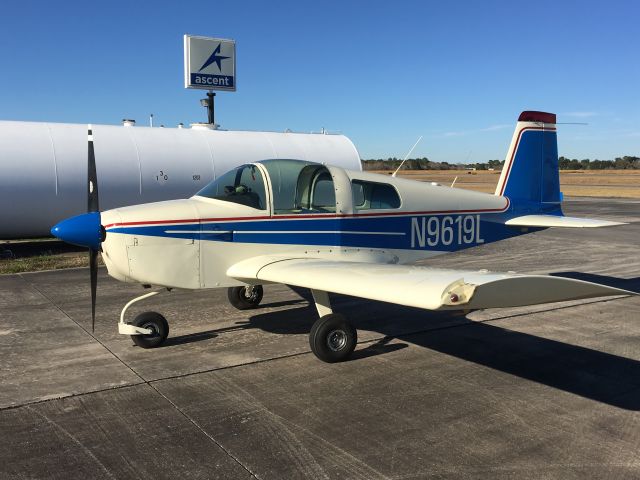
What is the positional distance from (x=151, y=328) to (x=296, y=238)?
2.11m

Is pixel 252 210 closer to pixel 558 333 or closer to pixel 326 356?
pixel 326 356

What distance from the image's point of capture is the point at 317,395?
5.32 metres

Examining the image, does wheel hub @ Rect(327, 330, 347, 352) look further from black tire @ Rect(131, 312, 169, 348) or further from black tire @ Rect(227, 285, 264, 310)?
black tire @ Rect(227, 285, 264, 310)

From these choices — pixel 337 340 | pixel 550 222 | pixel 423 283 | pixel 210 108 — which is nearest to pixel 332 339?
pixel 337 340

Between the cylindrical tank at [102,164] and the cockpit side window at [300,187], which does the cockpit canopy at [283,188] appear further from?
the cylindrical tank at [102,164]

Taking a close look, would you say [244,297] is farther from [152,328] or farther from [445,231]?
[445,231]

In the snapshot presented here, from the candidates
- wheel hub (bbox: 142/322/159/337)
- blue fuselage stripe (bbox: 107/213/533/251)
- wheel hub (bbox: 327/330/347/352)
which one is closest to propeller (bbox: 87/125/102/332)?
blue fuselage stripe (bbox: 107/213/533/251)

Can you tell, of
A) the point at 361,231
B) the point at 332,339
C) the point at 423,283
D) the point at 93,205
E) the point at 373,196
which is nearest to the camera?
the point at 423,283

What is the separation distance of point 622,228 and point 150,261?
20.5m

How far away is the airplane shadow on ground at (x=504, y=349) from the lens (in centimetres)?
565

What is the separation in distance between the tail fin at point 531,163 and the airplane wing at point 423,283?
4.45m

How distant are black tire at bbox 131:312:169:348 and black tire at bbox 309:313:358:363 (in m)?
1.91

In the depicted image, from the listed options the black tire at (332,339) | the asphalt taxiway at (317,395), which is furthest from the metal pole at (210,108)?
the black tire at (332,339)

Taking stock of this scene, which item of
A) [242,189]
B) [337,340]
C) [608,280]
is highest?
[242,189]
